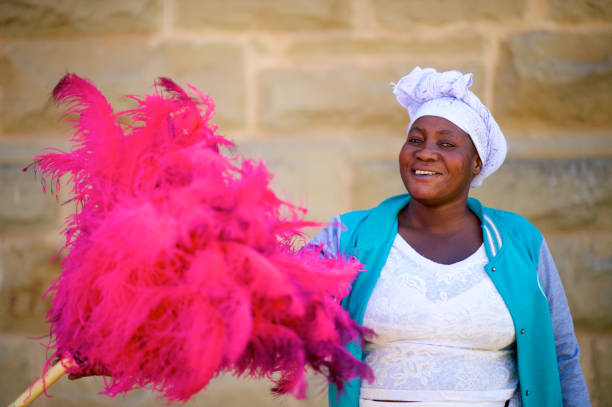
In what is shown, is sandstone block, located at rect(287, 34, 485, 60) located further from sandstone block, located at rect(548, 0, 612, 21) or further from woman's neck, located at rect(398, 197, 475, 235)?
woman's neck, located at rect(398, 197, 475, 235)

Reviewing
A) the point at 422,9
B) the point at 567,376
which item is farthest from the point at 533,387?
the point at 422,9

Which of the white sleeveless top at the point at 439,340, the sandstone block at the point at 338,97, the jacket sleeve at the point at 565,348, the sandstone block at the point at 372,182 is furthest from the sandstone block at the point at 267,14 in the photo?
the jacket sleeve at the point at 565,348

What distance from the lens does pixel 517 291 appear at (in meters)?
2.12

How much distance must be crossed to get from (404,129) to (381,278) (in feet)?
4.17

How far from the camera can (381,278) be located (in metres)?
2.15

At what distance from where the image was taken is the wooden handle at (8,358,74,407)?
1.62 metres

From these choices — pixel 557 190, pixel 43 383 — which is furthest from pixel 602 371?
pixel 43 383

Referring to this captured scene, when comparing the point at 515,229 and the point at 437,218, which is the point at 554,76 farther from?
the point at 437,218

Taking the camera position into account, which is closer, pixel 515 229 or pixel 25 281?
pixel 515 229

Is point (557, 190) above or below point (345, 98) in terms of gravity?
below

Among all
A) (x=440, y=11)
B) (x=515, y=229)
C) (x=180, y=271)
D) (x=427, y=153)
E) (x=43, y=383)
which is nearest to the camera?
(x=180, y=271)

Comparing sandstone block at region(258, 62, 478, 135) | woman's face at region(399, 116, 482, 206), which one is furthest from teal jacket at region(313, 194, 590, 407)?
sandstone block at region(258, 62, 478, 135)

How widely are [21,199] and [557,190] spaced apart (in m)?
2.81

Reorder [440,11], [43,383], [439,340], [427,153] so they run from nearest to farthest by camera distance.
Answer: [43,383], [439,340], [427,153], [440,11]
